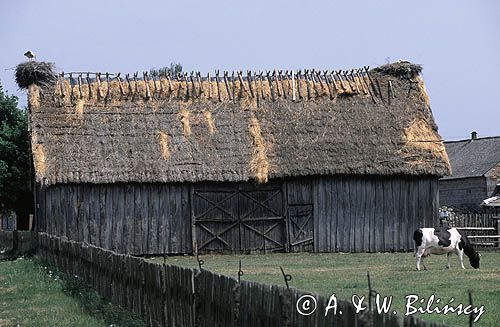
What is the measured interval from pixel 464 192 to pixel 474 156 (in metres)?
3.36

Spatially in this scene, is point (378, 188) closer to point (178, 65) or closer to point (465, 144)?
point (465, 144)

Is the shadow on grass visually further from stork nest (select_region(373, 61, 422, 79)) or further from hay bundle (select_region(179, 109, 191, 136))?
stork nest (select_region(373, 61, 422, 79))

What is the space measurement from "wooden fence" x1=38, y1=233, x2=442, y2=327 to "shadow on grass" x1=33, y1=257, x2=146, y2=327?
126 millimetres

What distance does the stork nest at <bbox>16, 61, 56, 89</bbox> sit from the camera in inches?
1266

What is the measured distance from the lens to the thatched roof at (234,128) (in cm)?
3047

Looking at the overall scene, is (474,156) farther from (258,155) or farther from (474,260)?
(474,260)

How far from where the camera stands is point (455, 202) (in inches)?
2355

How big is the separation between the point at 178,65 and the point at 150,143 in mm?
52902

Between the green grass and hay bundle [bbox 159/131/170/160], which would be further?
hay bundle [bbox 159/131/170/160]

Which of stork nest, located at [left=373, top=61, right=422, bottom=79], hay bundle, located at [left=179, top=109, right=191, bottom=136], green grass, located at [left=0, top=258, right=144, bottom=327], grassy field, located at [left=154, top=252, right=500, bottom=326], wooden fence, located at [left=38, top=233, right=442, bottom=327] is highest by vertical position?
stork nest, located at [left=373, top=61, right=422, bottom=79]

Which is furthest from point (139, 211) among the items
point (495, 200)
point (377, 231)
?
point (495, 200)

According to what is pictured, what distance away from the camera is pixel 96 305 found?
642 inches

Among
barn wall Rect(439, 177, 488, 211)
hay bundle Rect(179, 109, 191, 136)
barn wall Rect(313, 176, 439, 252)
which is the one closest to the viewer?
barn wall Rect(313, 176, 439, 252)

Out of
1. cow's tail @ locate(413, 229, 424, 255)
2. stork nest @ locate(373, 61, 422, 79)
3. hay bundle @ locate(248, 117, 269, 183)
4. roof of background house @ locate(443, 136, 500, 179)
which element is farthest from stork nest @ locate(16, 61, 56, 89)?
roof of background house @ locate(443, 136, 500, 179)
